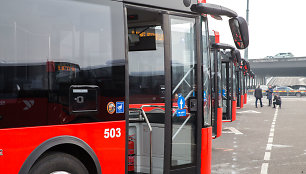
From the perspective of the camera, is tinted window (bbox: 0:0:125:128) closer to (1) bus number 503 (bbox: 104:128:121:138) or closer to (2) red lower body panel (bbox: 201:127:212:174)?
(1) bus number 503 (bbox: 104:128:121:138)

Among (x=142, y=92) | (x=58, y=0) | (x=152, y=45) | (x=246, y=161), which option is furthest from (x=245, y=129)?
(x=58, y=0)

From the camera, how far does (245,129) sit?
48.8ft

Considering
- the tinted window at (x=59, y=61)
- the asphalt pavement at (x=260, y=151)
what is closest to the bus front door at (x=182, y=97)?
the tinted window at (x=59, y=61)

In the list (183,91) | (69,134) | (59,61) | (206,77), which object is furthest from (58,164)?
(206,77)

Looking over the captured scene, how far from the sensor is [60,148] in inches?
167

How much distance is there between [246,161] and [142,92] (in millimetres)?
2682

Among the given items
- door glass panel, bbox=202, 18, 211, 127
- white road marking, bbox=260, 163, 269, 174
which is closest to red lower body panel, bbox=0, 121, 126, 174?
door glass panel, bbox=202, 18, 211, 127

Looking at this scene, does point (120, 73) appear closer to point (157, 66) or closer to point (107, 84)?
point (107, 84)

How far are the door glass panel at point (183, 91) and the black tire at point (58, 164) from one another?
158cm

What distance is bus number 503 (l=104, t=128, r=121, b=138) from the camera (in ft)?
14.6

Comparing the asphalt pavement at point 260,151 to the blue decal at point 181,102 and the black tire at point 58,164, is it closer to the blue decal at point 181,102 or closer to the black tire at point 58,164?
the blue decal at point 181,102

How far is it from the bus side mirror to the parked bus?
A: 1 cm

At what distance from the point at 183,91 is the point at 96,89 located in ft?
5.30

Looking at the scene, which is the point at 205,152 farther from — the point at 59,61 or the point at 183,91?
the point at 59,61
